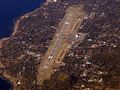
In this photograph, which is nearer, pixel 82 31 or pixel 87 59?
pixel 87 59

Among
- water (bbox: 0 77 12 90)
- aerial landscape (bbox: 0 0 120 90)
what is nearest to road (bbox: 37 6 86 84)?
aerial landscape (bbox: 0 0 120 90)

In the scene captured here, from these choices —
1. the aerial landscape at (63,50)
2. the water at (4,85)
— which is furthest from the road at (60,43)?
the water at (4,85)

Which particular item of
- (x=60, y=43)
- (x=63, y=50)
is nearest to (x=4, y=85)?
(x=63, y=50)

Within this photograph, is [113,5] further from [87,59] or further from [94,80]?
[94,80]

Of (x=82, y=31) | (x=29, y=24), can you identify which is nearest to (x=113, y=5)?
(x=82, y=31)

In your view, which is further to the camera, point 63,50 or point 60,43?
point 60,43

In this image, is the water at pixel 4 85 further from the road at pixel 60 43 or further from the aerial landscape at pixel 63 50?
the road at pixel 60 43

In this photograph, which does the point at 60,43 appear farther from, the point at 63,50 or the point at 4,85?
the point at 4,85
